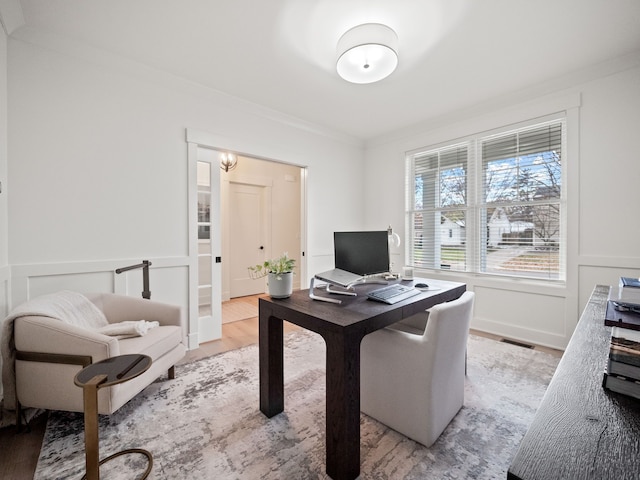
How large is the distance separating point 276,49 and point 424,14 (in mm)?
1154

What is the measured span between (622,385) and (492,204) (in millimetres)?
3105

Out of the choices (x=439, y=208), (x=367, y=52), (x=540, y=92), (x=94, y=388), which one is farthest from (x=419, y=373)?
(x=540, y=92)

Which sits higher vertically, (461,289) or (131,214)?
(131,214)

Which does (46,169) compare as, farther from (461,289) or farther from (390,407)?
(461,289)

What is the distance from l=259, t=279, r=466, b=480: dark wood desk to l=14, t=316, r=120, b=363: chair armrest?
35.3 inches

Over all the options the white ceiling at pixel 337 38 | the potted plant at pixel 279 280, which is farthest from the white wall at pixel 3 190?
the potted plant at pixel 279 280

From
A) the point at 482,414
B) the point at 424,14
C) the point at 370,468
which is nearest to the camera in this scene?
the point at 370,468

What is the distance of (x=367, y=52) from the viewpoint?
84.4 inches

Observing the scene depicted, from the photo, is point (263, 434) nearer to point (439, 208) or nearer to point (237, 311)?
point (237, 311)

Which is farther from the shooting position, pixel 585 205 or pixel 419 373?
pixel 585 205

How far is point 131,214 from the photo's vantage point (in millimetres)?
2604

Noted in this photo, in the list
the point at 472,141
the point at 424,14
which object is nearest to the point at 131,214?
the point at 424,14

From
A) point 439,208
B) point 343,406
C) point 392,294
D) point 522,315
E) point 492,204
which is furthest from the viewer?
point 439,208

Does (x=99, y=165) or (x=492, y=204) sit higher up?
(x=99, y=165)
